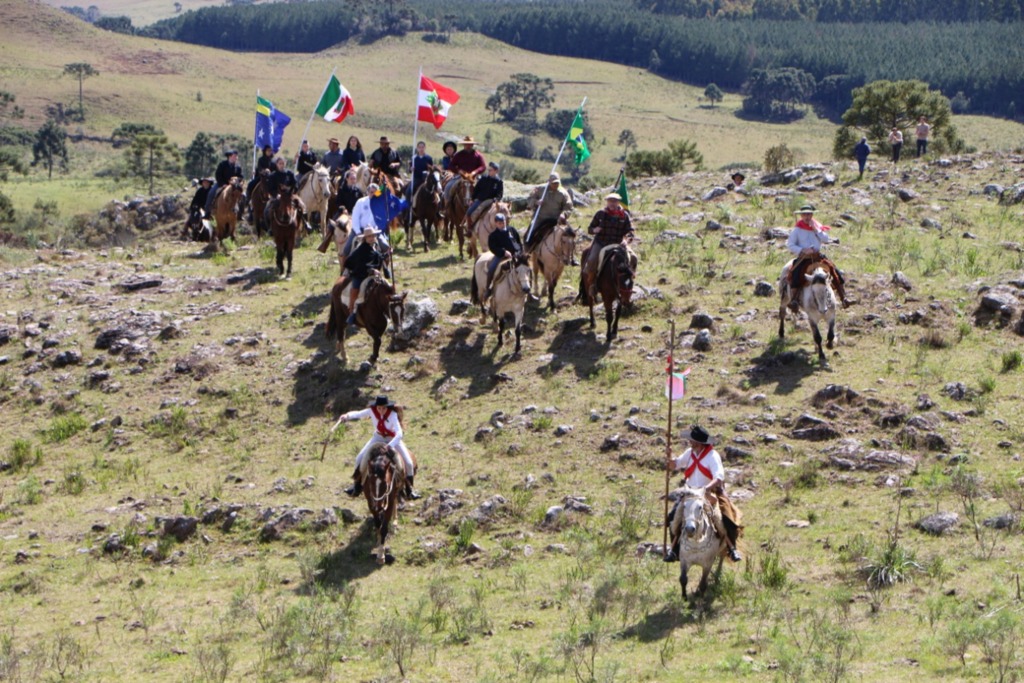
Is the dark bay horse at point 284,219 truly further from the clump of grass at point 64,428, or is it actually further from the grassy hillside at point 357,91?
the grassy hillside at point 357,91

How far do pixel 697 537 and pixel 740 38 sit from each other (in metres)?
167

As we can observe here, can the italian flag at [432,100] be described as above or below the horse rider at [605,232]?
above

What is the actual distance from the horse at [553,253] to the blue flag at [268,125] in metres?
10.5

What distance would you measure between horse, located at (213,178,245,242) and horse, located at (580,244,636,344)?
1219 centimetres

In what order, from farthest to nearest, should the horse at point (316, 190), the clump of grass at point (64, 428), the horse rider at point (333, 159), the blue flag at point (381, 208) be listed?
the horse rider at point (333, 159)
the horse at point (316, 190)
the blue flag at point (381, 208)
the clump of grass at point (64, 428)

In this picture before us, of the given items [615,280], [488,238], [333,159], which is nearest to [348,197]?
[488,238]

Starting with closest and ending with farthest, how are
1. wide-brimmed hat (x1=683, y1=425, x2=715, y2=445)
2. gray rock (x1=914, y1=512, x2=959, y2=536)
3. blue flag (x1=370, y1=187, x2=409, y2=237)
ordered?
wide-brimmed hat (x1=683, y1=425, x2=715, y2=445) → gray rock (x1=914, y1=512, x2=959, y2=536) → blue flag (x1=370, y1=187, x2=409, y2=237)

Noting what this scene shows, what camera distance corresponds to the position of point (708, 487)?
13.8 metres

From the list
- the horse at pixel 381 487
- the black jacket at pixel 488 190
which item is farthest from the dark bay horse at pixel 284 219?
Answer: the horse at pixel 381 487

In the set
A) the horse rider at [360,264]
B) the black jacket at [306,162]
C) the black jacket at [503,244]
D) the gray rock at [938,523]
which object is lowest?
the gray rock at [938,523]

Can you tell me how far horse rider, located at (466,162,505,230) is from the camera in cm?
2575

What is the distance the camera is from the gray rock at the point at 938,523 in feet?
47.9

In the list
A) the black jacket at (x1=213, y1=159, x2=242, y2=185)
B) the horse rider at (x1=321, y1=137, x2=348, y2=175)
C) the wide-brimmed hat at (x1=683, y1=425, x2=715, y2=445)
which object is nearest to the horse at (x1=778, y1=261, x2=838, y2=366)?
the wide-brimmed hat at (x1=683, y1=425, x2=715, y2=445)

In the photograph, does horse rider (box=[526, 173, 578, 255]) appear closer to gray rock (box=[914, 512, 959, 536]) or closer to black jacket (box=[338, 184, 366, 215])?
black jacket (box=[338, 184, 366, 215])
